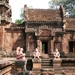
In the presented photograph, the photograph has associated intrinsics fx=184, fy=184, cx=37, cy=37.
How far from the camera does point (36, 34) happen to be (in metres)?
24.4

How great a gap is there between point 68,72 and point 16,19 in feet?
139

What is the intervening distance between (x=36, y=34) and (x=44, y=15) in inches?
171

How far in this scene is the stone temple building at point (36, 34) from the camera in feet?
80.2

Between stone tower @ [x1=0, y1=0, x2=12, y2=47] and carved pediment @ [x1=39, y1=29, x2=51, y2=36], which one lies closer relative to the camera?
stone tower @ [x1=0, y1=0, x2=12, y2=47]

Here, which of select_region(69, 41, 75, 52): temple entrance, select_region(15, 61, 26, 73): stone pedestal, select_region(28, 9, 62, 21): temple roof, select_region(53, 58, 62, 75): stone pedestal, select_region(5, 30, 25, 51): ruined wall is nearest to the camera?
select_region(15, 61, 26, 73): stone pedestal

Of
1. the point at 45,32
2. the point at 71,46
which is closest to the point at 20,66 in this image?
the point at 45,32

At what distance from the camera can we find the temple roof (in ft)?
86.3

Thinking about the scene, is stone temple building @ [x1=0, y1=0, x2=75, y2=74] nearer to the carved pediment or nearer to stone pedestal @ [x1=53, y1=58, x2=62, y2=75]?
the carved pediment

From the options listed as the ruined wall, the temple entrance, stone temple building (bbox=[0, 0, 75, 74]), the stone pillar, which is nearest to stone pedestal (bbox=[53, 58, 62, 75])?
the stone pillar

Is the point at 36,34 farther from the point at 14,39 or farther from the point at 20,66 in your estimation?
the point at 20,66

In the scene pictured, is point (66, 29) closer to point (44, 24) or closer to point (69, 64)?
point (44, 24)

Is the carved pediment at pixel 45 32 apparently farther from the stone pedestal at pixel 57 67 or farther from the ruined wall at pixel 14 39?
the stone pedestal at pixel 57 67

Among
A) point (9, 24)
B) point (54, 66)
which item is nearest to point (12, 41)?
point (9, 24)

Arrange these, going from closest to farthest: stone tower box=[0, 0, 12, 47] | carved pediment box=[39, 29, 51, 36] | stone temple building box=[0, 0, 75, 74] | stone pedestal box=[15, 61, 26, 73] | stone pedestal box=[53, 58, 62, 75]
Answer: stone pedestal box=[15, 61, 26, 73] → stone pedestal box=[53, 58, 62, 75] → stone tower box=[0, 0, 12, 47] → stone temple building box=[0, 0, 75, 74] → carved pediment box=[39, 29, 51, 36]
